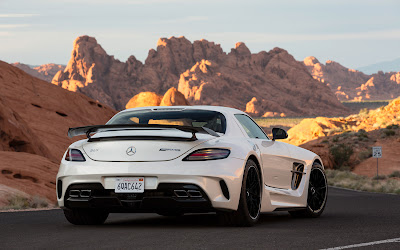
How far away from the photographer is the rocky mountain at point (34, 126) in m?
18.6

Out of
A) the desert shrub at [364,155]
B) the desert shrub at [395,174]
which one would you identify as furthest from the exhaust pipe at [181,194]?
the desert shrub at [364,155]

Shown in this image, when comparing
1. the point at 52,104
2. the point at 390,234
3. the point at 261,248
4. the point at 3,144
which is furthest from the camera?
the point at 52,104

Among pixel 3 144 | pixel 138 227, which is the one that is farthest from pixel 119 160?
pixel 3 144

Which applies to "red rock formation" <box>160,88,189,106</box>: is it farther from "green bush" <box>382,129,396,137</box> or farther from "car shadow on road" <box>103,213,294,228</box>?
"car shadow on road" <box>103,213,294,228</box>

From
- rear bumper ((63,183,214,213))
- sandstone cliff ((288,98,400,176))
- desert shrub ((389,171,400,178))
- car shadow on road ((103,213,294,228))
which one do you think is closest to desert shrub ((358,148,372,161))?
sandstone cliff ((288,98,400,176))

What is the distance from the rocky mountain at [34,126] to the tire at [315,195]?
715 centimetres

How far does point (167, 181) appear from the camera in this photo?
833 centimetres

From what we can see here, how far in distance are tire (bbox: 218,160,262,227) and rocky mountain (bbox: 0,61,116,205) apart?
7779mm

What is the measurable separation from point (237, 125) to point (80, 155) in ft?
7.00

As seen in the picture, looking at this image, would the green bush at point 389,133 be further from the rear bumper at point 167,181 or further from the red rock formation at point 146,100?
the rear bumper at point 167,181

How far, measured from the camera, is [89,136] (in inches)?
353

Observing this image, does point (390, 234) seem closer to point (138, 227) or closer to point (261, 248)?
point (261, 248)

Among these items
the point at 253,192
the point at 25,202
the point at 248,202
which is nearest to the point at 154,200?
the point at 248,202

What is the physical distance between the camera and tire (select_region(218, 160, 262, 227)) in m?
8.83
